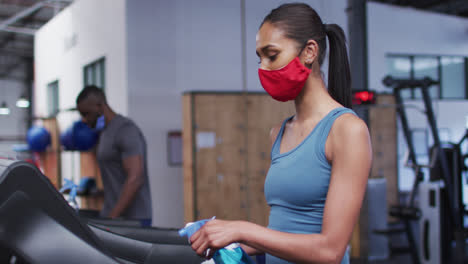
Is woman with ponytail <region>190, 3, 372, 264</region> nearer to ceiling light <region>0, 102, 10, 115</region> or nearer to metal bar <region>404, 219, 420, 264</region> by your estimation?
metal bar <region>404, 219, 420, 264</region>

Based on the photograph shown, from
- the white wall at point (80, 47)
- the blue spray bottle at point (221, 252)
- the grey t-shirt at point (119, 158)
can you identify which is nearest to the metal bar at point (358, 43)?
the grey t-shirt at point (119, 158)

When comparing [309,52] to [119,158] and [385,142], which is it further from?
[385,142]

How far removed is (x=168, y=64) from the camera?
17.7 feet

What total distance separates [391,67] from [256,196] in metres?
4.87

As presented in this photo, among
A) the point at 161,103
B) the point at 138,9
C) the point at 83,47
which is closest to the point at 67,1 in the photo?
the point at 83,47

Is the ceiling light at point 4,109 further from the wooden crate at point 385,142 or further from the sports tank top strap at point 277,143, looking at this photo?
the sports tank top strap at point 277,143

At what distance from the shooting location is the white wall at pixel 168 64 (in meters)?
5.23

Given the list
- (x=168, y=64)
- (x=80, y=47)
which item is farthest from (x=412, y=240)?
(x=80, y=47)

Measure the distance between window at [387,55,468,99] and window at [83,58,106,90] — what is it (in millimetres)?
5350

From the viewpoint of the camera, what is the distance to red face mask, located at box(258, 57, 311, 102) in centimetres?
96

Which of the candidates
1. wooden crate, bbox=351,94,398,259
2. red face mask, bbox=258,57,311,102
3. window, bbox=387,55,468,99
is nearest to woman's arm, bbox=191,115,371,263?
red face mask, bbox=258,57,311,102

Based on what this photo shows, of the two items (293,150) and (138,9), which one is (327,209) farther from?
(138,9)

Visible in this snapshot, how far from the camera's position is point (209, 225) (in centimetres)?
81

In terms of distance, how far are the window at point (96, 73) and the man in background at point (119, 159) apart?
3.50 metres
